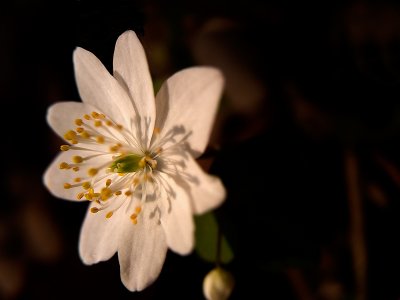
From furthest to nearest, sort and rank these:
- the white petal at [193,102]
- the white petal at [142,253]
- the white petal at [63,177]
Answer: the white petal at [63,177] → the white petal at [142,253] → the white petal at [193,102]

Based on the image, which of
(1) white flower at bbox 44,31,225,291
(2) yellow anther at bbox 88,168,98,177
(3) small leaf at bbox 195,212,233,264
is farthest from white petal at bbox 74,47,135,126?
(3) small leaf at bbox 195,212,233,264

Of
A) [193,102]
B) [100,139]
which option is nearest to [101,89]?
[100,139]

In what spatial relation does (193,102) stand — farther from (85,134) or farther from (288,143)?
(288,143)

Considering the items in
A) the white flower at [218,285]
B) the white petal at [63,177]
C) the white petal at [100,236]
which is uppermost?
the white petal at [63,177]

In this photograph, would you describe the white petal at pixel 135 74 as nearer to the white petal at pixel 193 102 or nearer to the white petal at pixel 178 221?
the white petal at pixel 193 102

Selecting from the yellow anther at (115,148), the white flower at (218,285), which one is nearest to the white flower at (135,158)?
the yellow anther at (115,148)

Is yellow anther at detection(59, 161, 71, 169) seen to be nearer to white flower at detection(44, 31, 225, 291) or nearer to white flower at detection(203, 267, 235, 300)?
white flower at detection(44, 31, 225, 291)
